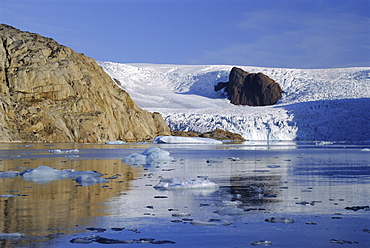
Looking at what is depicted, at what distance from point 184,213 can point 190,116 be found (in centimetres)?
5339

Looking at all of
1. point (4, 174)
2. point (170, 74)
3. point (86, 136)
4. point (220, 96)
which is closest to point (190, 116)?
point (86, 136)

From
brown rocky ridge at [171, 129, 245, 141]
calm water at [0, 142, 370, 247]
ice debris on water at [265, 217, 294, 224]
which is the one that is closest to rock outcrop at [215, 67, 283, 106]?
brown rocky ridge at [171, 129, 245, 141]

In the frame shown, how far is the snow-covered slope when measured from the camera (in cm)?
5575

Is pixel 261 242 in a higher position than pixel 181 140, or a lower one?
lower

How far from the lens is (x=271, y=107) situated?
64.9m

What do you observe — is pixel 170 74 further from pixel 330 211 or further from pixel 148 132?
pixel 330 211

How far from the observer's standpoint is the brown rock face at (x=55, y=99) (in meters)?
41.5

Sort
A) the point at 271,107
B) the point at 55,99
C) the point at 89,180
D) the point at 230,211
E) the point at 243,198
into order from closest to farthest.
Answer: the point at 230,211, the point at 243,198, the point at 89,180, the point at 55,99, the point at 271,107

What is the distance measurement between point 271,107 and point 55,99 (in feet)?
102

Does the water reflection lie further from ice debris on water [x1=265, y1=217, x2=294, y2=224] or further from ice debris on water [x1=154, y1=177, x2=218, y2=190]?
ice debris on water [x1=265, y1=217, x2=294, y2=224]

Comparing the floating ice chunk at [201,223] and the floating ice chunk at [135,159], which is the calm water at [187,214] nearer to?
the floating ice chunk at [201,223]

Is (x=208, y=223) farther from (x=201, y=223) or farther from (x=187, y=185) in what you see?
(x=187, y=185)

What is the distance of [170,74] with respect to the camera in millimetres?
94938

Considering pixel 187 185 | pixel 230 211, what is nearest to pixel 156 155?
pixel 187 185
